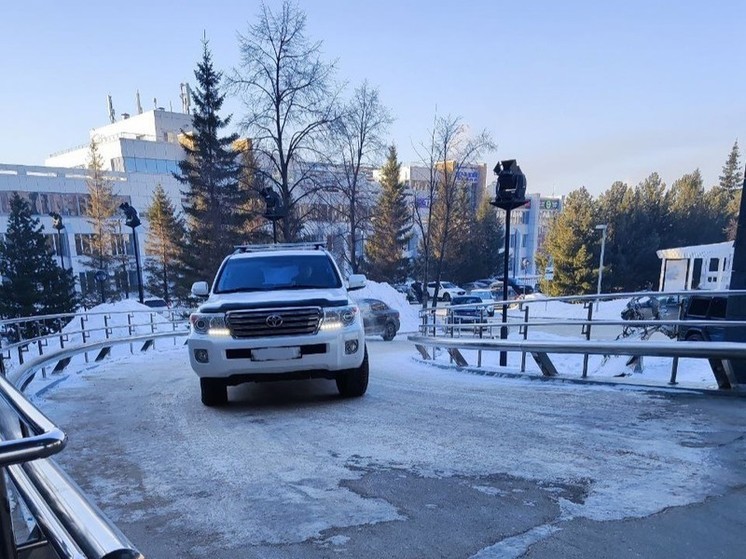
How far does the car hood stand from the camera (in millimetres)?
5230

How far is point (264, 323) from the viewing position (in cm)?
521

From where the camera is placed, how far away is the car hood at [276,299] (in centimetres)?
523

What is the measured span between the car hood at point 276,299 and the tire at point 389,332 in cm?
1452

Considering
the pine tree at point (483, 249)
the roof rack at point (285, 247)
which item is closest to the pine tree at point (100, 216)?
the pine tree at point (483, 249)

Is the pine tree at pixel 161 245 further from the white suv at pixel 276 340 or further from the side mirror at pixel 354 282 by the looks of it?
the white suv at pixel 276 340

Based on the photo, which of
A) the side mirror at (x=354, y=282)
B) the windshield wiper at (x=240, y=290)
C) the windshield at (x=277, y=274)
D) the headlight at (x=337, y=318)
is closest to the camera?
the headlight at (x=337, y=318)

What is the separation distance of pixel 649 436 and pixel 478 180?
76629 mm

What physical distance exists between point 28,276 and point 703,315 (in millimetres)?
31579

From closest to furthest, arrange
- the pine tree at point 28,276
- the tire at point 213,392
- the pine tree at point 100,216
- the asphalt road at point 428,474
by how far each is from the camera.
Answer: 1. the asphalt road at point 428,474
2. the tire at point 213,392
3. the pine tree at point 28,276
4. the pine tree at point 100,216

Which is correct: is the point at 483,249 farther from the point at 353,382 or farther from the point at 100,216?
the point at 353,382

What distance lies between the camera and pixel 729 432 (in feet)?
12.6

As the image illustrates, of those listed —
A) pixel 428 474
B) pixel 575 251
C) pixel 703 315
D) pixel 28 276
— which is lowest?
pixel 703 315

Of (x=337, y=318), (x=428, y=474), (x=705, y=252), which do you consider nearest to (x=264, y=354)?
(x=337, y=318)

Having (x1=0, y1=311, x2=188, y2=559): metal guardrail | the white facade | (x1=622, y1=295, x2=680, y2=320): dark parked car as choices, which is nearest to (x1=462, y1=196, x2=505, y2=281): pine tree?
the white facade
